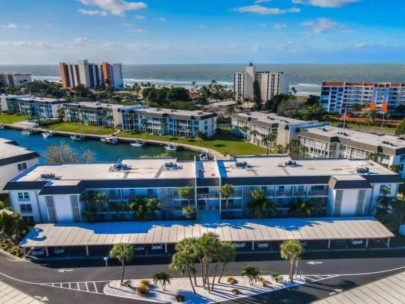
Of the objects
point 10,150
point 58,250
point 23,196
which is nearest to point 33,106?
point 10,150

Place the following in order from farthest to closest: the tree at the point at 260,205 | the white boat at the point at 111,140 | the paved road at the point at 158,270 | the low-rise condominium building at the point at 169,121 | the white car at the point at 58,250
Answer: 1. the white boat at the point at 111,140
2. the low-rise condominium building at the point at 169,121
3. the tree at the point at 260,205
4. the white car at the point at 58,250
5. the paved road at the point at 158,270

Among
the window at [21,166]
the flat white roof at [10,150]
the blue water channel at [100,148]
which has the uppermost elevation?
the flat white roof at [10,150]

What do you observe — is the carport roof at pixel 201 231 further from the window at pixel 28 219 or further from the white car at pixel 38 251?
the window at pixel 28 219

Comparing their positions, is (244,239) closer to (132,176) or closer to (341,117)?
(132,176)

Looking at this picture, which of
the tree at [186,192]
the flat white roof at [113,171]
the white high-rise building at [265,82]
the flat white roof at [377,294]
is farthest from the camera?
the white high-rise building at [265,82]

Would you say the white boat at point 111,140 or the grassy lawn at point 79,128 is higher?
the grassy lawn at point 79,128

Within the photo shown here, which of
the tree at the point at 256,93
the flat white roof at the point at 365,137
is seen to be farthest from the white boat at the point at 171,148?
the tree at the point at 256,93

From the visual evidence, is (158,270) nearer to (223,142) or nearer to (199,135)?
(199,135)
